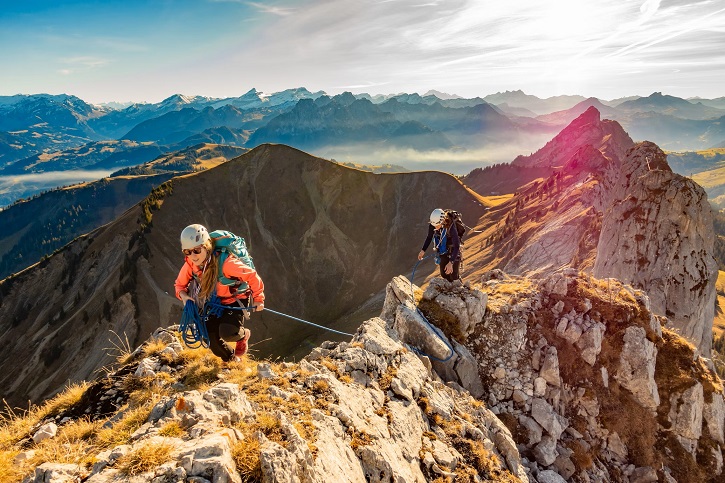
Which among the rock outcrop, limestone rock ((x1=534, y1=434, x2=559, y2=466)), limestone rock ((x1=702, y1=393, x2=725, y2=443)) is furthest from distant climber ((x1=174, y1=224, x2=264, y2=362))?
limestone rock ((x1=702, y1=393, x2=725, y2=443))

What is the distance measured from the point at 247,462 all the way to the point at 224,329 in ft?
15.1

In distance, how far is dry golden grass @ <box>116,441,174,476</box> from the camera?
191 inches

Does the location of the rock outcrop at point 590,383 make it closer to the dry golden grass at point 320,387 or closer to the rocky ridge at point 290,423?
the rocky ridge at point 290,423

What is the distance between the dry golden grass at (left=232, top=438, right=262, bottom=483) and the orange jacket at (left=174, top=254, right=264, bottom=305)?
4178 millimetres

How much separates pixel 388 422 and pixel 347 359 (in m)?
2.03

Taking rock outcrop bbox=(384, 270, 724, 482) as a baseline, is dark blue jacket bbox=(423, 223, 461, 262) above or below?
above

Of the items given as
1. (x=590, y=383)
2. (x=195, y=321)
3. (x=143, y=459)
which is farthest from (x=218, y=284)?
(x=590, y=383)

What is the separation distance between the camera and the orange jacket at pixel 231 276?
8922mm

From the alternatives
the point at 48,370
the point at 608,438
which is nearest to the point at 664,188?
the point at 608,438

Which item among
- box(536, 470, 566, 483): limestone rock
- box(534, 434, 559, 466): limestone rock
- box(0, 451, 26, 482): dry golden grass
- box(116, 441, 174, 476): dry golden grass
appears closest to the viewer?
box(116, 441, 174, 476): dry golden grass

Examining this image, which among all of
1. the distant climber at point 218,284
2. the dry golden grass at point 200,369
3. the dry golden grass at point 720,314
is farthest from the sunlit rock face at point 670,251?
the dry golden grass at point 720,314

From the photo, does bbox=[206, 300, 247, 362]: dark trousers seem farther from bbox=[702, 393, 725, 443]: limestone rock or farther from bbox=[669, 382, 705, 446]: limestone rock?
bbox=[702, 393, 725, 443]: limestone rock

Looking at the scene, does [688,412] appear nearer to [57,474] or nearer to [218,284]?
[218,284]

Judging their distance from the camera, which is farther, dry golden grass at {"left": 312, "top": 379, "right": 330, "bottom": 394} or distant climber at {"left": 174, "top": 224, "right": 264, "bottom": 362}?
distant climber at {"left": 174, "top": 224, "right": 264, "bottom": 362}
